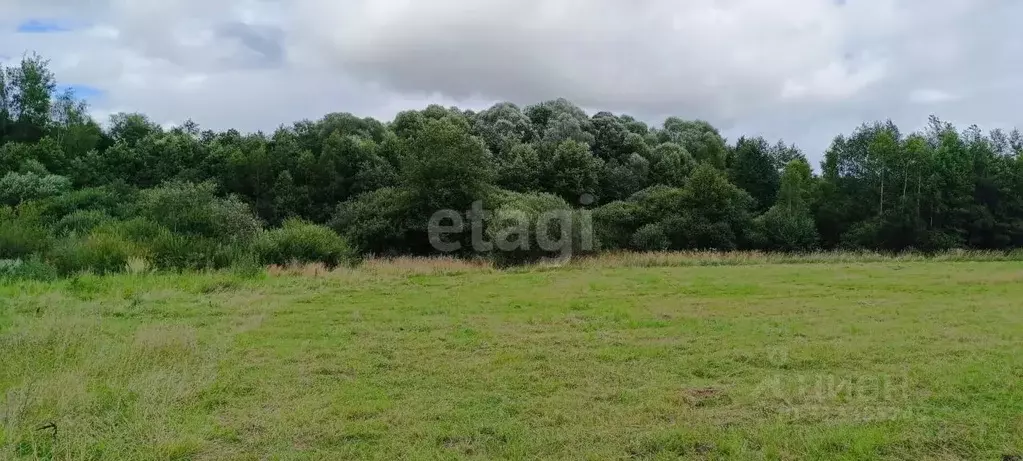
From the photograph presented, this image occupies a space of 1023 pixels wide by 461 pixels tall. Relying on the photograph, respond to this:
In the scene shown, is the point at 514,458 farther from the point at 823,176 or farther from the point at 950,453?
the point at 823,176

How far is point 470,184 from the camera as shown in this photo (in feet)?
97.2

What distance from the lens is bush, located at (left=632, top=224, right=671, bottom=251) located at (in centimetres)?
3072

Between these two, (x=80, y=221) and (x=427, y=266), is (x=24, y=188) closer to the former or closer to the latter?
(x=80, y=221)

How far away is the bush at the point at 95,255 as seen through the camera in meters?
17.9

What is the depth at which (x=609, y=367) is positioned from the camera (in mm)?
7961

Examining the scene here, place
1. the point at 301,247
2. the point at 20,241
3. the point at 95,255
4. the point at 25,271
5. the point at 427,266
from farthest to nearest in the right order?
the point at 301,247 → the point at 427,266 → the point at 20,241 → the point at 95,255 → the point at 25,271

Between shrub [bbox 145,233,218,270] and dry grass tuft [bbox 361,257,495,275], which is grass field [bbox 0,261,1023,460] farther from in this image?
dry grass tuft [bbox 361,257,495,275]

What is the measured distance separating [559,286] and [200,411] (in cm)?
1156

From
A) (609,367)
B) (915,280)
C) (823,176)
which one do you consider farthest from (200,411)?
(823,176)

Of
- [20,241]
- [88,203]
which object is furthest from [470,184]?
[88,203]

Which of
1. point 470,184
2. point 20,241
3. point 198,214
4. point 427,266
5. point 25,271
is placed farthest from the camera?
point 470,184

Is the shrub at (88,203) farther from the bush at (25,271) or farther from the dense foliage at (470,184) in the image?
the bush at (25,271)

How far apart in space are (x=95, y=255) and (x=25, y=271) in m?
1.98

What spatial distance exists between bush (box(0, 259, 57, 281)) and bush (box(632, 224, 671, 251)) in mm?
23478
